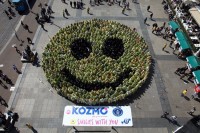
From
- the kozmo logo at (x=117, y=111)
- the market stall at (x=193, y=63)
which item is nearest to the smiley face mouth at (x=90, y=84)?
the kozmo logo at (x=117, y=111)

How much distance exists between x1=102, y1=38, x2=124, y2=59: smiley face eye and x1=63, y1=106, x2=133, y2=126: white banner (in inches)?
393

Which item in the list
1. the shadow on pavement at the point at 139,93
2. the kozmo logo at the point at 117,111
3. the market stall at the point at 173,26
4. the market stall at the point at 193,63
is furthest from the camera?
the market stall at the point at 173,26

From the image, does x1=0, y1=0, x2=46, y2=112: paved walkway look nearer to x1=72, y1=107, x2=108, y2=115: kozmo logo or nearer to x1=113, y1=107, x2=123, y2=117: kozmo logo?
x1=72, y1=107, x2=108, y2=115: kozmo logo

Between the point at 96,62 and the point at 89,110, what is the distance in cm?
830

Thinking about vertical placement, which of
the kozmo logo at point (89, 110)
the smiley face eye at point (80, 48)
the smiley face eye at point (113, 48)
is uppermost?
the smiley face eye at point (80, 48)

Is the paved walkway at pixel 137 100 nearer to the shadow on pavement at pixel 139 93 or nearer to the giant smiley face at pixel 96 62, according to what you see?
the shadow on pavement at pixel 139 93

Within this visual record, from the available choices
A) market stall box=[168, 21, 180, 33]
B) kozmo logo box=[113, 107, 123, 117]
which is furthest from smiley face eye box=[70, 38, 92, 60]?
market stall box=[168, 21, 180, 33]

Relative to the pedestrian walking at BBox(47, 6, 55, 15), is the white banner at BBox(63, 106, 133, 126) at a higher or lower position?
lower

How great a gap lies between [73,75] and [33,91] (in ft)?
21.0

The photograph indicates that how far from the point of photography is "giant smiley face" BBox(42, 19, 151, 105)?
35594 mm

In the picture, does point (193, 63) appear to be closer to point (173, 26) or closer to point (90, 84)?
point (173, 26)

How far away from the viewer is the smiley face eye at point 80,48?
4091 centimetres

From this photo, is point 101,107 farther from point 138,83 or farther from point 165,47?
point 165,47

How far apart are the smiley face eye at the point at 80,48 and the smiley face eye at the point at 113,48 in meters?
2.73
